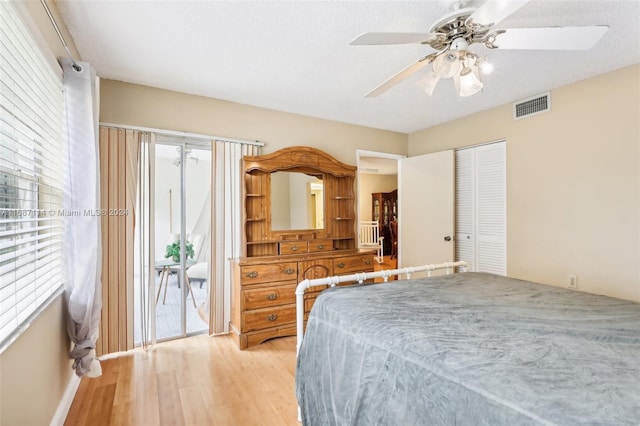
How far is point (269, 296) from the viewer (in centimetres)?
287

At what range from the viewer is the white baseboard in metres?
1.67

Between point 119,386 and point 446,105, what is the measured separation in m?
3.89

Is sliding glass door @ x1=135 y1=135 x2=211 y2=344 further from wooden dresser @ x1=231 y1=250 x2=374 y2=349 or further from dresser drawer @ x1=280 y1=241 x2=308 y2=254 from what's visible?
dresser drawer @ x1=280 y1=241 x2=308 y2=254

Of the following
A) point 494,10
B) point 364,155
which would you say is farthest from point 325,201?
point 494,10

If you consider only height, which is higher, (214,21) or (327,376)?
(214,21)

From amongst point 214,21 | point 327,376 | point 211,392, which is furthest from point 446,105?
point 211,392

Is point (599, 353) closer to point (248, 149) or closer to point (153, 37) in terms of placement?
point (153, 37)

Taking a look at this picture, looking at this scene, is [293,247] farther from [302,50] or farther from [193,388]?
[302,50]

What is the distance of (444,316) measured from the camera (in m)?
1.36

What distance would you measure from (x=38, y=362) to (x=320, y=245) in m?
2.47

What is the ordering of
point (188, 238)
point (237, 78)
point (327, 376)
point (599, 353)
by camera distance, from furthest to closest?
point (188, 238) < point (237, 78) < point (327, 376) < point (599, 353)

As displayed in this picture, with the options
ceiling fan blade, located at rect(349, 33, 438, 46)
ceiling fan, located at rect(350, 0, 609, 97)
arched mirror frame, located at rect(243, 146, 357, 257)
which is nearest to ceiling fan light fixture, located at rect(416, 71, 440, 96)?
ceiling fan, located at rect(350, 0, 609, 97)

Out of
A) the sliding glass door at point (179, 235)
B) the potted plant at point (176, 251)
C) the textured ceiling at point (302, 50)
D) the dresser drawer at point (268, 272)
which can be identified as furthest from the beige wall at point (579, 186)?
the potted plant at point (176, 251)

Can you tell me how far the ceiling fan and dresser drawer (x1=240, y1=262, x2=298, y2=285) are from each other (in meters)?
1.99
